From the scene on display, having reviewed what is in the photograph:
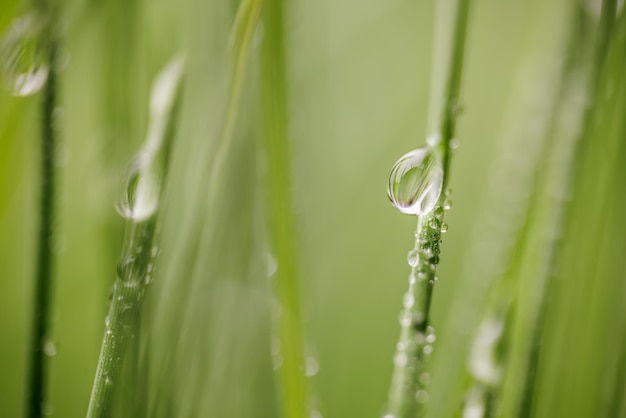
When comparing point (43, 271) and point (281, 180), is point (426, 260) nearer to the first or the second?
point (281, 180)

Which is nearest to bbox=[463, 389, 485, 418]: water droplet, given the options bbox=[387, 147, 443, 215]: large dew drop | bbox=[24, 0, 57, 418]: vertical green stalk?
bbox=[387, 147, 443, 215]: large dew drop

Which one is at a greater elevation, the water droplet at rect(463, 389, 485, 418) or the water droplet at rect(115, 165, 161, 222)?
the water droplet at rect(115, 165, 161, 222)

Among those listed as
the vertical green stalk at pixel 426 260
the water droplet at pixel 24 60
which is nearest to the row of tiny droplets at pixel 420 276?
the vertical green stalk at pixel 426 260

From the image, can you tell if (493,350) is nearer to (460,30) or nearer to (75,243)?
(460,30)

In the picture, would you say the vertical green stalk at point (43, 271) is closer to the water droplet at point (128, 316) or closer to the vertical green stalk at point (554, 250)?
the water droplet at point (128, 316)

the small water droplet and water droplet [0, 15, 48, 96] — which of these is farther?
water droplet [0, 15, 48, 96]

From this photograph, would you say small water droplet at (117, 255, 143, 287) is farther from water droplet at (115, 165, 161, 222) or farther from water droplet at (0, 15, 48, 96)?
water droplet at (0, 15, 48, 96)

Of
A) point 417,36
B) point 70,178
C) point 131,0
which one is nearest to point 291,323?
point 131,0
